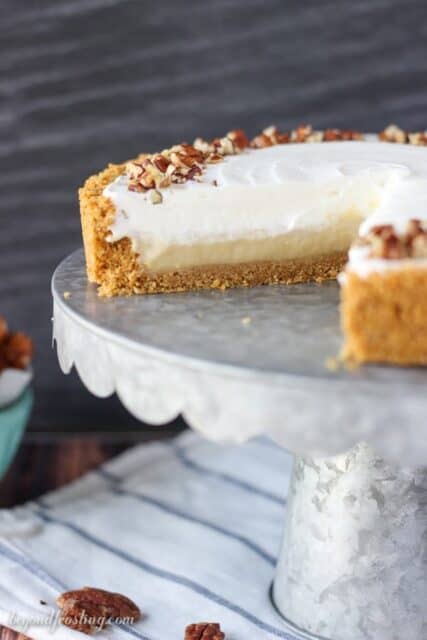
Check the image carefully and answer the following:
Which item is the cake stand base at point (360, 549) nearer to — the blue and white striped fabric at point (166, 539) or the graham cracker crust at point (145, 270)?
the blue and white striped fabric at point (166, 539)

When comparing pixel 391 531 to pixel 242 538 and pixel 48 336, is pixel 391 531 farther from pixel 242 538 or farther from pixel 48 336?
Result: pixel 48 336

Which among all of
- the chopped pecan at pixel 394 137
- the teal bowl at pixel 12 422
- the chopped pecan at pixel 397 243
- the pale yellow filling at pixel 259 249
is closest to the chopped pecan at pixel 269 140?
the chopped pecan at pixel 394 137

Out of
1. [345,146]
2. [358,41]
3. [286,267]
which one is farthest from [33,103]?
[286,267]

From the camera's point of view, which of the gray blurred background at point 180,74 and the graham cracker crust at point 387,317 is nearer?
the graham cracker crust at point 387,317

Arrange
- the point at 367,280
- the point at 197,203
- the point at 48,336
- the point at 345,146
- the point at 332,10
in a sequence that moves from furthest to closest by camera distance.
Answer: the point at 48,336, the point at 332,10, the point at 345,146, the point at 197,203, the point at 367,280

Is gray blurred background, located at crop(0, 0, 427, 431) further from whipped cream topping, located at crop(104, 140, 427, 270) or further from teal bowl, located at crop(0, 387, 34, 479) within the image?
teal bowl, located at crop(0, 387, 34, 479)

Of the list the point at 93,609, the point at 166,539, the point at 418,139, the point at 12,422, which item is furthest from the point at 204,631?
the point at 418,139

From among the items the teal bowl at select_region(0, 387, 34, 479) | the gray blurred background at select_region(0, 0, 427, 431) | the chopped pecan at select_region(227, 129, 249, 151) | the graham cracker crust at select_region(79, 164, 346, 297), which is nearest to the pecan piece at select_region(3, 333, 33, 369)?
the teal bowl at select_region(0, 387, 34, 479)
